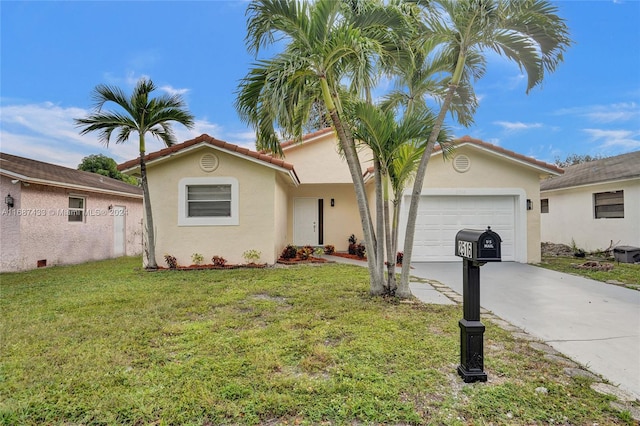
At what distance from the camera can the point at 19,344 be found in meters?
3.81

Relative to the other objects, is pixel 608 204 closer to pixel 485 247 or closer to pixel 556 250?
pixel 556 250

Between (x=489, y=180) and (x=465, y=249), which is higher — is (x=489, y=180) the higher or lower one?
the higher one

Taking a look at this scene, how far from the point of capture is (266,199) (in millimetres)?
10047

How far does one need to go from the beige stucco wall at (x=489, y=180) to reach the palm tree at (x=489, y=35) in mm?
4649

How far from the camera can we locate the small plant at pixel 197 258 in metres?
9.90

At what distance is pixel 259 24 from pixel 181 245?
7053mm

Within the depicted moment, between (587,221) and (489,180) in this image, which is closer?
(489,180)

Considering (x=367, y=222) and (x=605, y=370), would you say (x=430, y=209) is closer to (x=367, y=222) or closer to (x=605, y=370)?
(x=367, y=222)

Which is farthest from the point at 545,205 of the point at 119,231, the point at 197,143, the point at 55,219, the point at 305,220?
the point at 55,219

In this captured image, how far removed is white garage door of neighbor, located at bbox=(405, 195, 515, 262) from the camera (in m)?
10.8

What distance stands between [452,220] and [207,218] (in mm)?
8313

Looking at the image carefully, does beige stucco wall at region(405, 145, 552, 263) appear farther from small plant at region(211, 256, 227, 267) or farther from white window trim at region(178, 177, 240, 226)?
small plant at region(211, 256, 227, 267)

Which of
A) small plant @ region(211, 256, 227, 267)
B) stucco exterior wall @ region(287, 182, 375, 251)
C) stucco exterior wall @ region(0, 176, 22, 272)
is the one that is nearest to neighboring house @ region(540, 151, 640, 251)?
stucco exterior wall @ region(287, 182, 375, 251)

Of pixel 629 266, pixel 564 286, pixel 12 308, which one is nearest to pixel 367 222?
pixel 564 286
